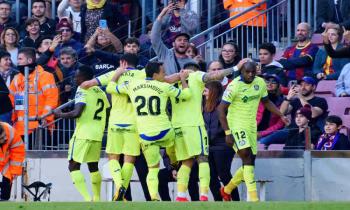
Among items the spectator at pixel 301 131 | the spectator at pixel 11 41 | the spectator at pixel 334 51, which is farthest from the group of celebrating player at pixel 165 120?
the spectator at pixel 11 41

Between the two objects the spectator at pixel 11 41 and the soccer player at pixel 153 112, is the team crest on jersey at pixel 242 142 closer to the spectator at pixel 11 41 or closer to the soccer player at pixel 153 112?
the soccer player at pixel 153 112

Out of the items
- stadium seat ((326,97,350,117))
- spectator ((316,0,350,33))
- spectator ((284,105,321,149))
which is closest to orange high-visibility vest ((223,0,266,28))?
spectator ((316,0,350,33))

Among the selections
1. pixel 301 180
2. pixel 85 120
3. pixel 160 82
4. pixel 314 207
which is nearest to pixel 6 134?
pixel 85 120

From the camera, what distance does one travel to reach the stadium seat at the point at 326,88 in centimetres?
2217

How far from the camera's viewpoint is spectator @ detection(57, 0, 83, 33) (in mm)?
25089

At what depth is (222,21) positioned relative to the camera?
947 inches

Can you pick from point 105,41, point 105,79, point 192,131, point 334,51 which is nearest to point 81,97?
point 105,79

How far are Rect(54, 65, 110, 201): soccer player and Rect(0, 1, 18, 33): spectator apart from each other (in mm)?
4699

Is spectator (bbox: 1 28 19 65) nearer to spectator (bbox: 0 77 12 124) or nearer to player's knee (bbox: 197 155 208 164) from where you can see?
spectator (bbox: 0 77 12 124)

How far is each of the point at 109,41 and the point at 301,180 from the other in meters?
4.39

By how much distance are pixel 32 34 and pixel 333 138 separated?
6360mm

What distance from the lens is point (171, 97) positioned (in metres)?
19.8

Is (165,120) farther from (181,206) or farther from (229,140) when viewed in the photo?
(181,206)

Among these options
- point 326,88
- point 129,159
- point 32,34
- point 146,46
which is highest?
point 32,34
